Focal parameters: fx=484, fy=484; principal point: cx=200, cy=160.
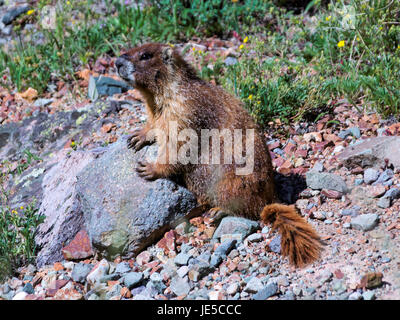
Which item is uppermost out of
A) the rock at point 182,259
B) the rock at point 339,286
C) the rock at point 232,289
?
the rock at point 339,286

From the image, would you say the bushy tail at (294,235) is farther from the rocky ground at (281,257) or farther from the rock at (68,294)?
the rock at (68,294)

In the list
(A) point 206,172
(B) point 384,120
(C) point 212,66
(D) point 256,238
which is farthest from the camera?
(C) point 212,66

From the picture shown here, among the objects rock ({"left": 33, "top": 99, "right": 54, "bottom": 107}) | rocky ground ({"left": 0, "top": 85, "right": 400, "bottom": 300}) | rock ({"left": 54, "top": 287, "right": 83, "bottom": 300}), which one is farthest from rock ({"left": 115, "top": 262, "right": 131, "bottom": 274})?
rock ({"left": 33, "top": 99, "right": 54, "bottom": 107})

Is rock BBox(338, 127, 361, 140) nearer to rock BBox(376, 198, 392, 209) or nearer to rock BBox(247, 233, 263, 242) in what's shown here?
rock BBox(376, 198, 392, 209)

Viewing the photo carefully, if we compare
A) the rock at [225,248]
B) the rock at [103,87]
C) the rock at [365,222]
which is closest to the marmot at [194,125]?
the rock at [225,248]

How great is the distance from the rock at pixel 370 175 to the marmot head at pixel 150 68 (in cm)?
224

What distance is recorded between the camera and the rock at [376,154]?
5.20 meters

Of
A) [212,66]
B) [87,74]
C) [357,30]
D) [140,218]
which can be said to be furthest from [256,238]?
[87,74]

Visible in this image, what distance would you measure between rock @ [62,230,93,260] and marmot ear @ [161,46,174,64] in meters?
2.06

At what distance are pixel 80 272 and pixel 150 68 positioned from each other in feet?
7.27

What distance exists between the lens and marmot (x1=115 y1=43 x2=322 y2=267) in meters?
4.95

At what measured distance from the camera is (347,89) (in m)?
6.22
